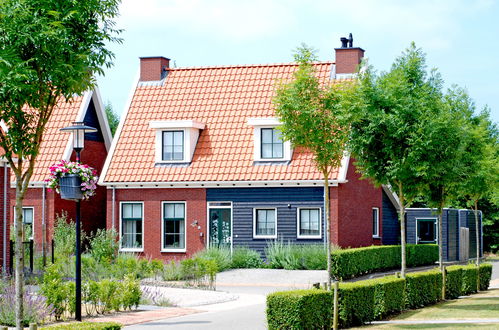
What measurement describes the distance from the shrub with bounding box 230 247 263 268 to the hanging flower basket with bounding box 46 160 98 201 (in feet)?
46.0

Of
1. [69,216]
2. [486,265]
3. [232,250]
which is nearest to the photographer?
[486,265]

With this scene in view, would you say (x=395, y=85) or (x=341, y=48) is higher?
(x=341, y=48)

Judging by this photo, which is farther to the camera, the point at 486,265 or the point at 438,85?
the point at 486,265

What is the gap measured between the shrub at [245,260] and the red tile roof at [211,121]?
2930 millimetres

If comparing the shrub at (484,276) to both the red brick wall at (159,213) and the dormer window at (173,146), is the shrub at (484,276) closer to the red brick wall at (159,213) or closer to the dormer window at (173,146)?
the red brick wall at (159,213)

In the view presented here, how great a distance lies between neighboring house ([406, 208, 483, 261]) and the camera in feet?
138

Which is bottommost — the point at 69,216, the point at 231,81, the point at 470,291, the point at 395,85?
the point at 470,291

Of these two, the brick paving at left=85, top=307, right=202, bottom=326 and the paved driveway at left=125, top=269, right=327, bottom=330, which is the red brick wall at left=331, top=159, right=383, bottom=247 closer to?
the paved driveway at left=125, top=269, right=327, bottom=330

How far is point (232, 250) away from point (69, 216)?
7.84 m

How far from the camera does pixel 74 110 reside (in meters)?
37.3

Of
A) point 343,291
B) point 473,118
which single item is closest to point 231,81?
point 473,118

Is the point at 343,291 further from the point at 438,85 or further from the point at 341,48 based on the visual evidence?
the point at 341,48

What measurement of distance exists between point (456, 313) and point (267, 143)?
49.8ft

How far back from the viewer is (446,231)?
41.9 m
